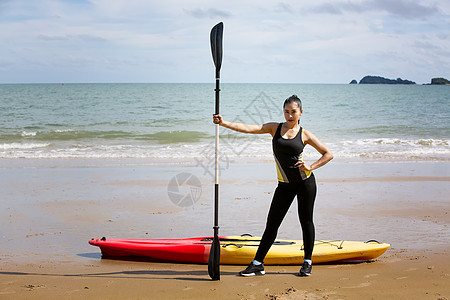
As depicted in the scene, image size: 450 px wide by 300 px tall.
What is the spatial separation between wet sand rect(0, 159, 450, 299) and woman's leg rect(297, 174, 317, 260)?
0.99ft

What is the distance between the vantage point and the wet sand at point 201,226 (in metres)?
3.96

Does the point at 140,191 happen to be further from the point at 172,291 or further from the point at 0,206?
the point at 172,291

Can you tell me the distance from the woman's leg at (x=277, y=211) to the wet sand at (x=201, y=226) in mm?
243

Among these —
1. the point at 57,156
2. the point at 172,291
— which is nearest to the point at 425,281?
→ the point at 172,291

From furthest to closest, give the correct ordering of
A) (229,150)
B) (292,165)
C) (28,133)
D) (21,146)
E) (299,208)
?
(28,133)
(21,146)
(229,150)
(299,208)
(292,165)

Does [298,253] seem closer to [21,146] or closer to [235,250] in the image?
[235,250]

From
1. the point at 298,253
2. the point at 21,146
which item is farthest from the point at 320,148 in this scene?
the point at 21,146

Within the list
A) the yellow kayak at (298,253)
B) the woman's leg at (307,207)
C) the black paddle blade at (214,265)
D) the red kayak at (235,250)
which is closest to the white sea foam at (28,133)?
the red kayak at (235,250)

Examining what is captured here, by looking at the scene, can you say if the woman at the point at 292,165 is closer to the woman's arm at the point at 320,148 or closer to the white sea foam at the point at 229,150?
the woman's arm at the point at 320,148

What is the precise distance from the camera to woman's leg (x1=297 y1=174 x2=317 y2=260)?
164 inches

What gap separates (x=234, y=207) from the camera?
24.1ft

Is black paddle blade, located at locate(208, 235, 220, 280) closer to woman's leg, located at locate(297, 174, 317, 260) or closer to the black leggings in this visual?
the black leggings

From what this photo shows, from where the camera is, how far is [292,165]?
4125 mm

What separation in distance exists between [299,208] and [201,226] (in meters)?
2.26
